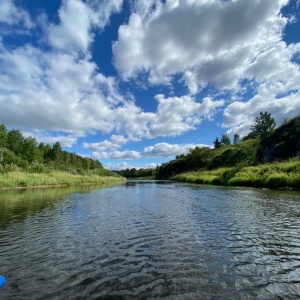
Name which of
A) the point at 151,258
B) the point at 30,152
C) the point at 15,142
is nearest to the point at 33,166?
the point at 30,152

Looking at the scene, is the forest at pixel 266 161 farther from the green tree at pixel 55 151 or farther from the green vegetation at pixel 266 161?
the green tree at pixel 55 151

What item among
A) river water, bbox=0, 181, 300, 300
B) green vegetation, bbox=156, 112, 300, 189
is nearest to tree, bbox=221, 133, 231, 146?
green vegetation, bbox=156, 112, 300, 189

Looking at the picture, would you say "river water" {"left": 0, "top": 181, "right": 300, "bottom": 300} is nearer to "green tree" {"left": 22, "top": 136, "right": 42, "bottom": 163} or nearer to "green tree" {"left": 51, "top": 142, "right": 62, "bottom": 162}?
"green tree" {"left": 22, "top": 136, "right": 42, "bottom": 163}

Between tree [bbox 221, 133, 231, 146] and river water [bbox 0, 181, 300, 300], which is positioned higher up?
tree [bbox 221, 133, 231, 146]

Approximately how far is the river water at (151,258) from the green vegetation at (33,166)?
1174 inches

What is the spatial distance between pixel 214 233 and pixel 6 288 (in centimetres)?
840


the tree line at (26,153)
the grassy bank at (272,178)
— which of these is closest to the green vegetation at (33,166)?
the tree line at (26,153)

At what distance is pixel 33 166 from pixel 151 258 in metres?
54.2

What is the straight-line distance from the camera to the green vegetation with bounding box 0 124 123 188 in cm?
4194

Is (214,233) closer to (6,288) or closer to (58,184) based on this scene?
(6,288)

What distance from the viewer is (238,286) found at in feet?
20.3

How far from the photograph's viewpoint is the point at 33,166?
56.0m

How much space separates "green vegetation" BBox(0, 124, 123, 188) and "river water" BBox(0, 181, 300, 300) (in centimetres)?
2981

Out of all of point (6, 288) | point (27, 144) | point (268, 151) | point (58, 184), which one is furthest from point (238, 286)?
point (27, 144)
